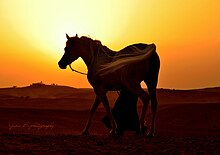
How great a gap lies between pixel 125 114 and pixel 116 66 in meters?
1.34

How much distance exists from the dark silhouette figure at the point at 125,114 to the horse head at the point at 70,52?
135 centimetres

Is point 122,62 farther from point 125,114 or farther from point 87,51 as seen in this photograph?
point 125,114

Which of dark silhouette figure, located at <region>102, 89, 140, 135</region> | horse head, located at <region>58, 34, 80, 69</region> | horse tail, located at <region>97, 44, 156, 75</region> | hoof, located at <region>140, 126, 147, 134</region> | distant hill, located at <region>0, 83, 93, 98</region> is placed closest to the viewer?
horse tail, located at <region>97, 44, 156, 75</region>

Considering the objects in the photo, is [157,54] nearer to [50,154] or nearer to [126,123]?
[126,123]

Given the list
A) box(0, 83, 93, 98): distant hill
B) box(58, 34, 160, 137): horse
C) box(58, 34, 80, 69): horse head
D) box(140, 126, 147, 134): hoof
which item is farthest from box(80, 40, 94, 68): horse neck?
box(0, 83, 93, 98): distant hill

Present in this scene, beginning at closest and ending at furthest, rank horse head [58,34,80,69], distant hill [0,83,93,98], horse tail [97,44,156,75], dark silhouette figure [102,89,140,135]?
horse tail [97,44,156,75] < horse head [58,34,80,69] < dark silhouette figure [102,89,140,135] < distant hill [0,83,93,98]

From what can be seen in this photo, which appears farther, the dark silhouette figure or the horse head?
the dark silhouette figure

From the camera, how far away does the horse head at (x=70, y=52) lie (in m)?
10.3

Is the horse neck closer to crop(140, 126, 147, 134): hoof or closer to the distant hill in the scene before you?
crop(140, 126, 147, 134): hoof

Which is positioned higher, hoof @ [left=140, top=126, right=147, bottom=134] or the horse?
the horse

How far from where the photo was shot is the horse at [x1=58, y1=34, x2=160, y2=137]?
991 centimetres

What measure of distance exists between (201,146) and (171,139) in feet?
3.73

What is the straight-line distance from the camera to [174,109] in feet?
94.2

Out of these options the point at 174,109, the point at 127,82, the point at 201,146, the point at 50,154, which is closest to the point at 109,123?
the point at 127,82
